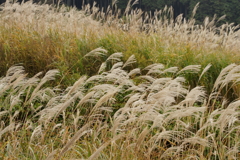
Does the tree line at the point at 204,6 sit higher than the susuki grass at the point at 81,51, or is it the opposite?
the susuki grass at the point at 81,51

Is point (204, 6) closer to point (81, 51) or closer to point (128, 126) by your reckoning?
point (81, 51)

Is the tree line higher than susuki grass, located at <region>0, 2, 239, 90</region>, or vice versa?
susuki grass, located at <region>0, 2, 239, 90</region>

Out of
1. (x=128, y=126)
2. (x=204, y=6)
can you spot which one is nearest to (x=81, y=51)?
(x=128, y=126)

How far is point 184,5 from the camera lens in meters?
34.3

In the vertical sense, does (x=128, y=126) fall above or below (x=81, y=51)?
below

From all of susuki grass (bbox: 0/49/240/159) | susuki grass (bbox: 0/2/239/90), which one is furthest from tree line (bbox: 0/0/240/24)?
susuki grass (bbox: 0/49/240/159)

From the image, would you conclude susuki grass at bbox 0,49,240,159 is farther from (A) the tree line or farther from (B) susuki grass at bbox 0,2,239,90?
(A) the tree line

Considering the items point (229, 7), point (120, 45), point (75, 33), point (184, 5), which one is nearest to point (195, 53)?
point (120, 45)

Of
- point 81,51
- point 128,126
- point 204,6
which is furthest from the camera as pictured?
point 204,6

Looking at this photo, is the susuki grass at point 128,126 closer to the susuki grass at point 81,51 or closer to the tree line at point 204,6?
the susuki grass at point 81,51

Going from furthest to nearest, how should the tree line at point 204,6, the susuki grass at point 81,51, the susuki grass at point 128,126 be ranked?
the tree line at point 204,6 < the susuki grass at point 81,51 < the susuki grass at point 128,126

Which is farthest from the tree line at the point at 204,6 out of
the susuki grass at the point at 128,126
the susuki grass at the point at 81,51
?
the susuki grass at the point at 128,126

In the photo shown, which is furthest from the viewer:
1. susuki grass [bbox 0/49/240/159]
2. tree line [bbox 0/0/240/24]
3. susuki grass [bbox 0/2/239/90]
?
tree line [bbox 0/0/240/24]

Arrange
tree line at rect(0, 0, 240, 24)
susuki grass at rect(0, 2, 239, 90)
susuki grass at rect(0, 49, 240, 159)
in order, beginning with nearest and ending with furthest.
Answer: susuki grass at rect(0, 49, 240, 159) < susuki grass at rect(0, 2, 239, 90) < tree line at rect(0, 0, 240, 24)
